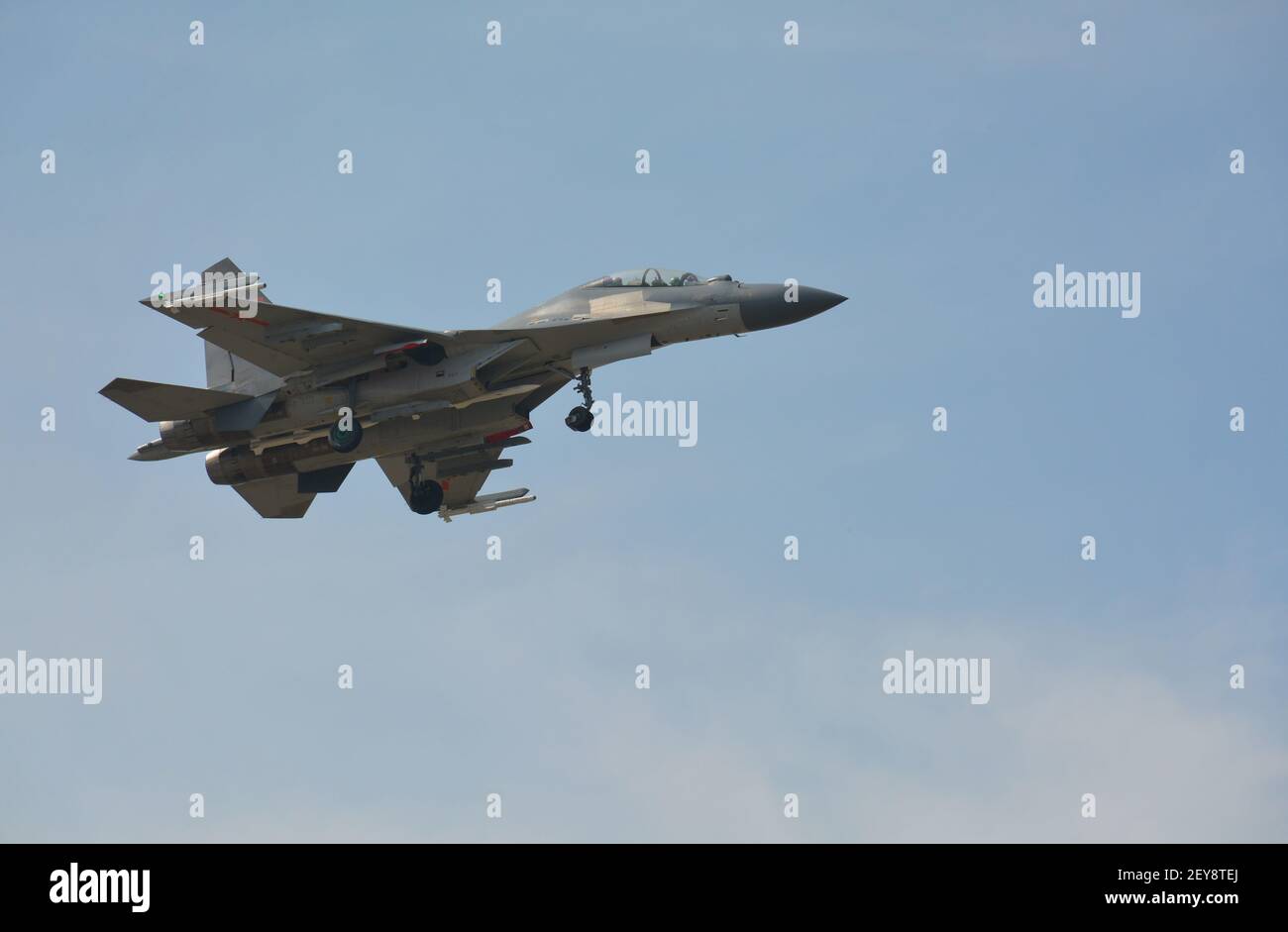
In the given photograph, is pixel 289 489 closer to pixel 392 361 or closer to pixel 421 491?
pixel 421 491

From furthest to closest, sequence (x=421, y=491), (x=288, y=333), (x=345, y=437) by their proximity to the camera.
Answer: (x=421, y=491), (x=345, y=437), (x=288, y=333)

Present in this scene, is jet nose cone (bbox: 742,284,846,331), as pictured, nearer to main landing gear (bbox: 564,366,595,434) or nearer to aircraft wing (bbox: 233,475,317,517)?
main landing gear (bbox: 564,366,595,434)

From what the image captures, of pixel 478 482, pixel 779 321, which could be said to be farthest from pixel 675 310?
pixel 478 482

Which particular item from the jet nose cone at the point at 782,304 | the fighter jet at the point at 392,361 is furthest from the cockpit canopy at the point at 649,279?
the jet nose cone at the point at 782,304

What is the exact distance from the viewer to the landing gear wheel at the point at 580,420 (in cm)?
3369

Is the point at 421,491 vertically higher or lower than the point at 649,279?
lower

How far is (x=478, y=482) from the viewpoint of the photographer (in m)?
40.6

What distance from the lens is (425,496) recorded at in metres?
40.0

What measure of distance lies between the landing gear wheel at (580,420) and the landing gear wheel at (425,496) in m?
7.12

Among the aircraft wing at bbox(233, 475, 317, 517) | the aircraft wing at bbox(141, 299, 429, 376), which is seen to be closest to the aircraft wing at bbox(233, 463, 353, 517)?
the aircraft wing at bbox(233, 475, 317, 517)

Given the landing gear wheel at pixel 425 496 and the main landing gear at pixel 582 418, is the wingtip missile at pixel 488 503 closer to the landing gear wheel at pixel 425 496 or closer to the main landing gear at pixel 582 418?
the landing gear wheel at pixel 425 496

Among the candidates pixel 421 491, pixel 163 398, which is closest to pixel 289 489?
pixel 421 491

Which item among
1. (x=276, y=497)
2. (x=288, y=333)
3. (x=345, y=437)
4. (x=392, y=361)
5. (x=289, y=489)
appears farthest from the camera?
(x=276, y=497)

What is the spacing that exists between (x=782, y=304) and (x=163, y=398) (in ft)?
43.2
